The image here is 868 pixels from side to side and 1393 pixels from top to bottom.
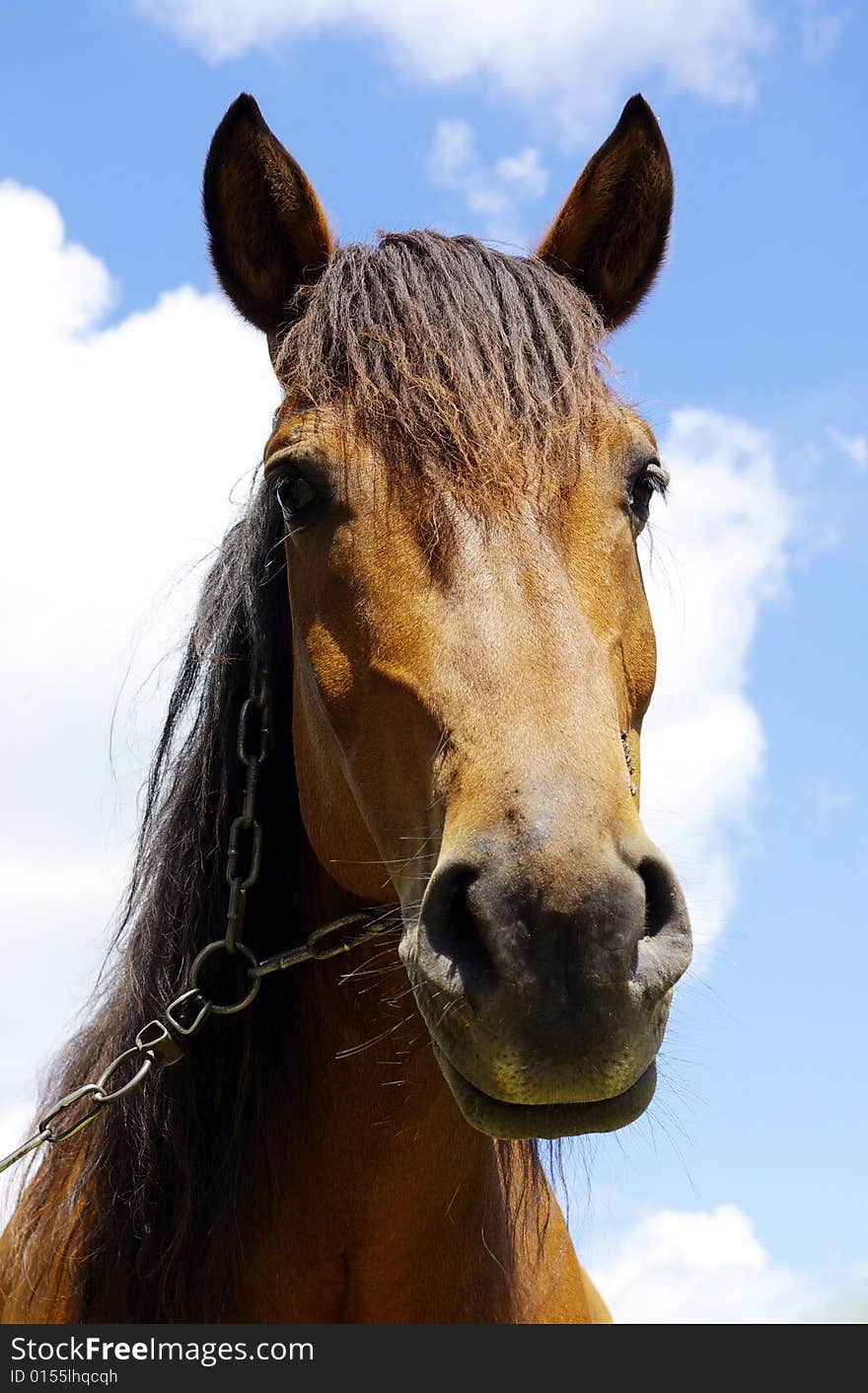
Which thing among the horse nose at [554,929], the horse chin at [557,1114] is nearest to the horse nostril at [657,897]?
the horse nose at [554,929]

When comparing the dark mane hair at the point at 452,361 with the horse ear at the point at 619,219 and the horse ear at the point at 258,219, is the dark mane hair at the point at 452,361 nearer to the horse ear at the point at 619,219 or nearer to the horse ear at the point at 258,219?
the horse ear at the point at 258,219

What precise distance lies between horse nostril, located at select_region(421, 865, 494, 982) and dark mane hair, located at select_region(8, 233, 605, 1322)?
1.11 m

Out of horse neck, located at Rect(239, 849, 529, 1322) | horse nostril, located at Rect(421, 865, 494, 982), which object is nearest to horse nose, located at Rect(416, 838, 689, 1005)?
horse nostril, located at Rect(421, 865, 494, 982)

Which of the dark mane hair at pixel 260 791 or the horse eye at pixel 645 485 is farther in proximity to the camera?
the horse eye at pixel 645 485

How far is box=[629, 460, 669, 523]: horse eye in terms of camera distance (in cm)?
349

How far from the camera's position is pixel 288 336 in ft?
12.2

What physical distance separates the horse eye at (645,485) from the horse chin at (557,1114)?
1.71 metres

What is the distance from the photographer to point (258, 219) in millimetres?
4062

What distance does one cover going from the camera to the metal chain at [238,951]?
3365mm

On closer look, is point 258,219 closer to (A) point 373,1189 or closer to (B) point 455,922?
(B) point 455,922

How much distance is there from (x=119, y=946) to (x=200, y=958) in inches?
34.0

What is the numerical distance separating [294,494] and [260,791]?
0.96 metres

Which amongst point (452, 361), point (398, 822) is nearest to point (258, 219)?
point (452, 361)

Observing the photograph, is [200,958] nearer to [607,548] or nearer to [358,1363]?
[358,1363]
